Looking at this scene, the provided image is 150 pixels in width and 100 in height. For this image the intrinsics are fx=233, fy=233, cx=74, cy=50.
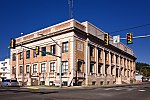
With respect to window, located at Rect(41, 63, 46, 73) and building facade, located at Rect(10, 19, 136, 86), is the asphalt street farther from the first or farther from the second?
window, located at Rect(41, 63, 46, 73)

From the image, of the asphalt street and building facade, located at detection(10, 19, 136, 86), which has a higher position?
building facade, located at detection(10, 19, 136, 86)

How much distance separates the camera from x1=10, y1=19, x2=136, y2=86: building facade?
146ft

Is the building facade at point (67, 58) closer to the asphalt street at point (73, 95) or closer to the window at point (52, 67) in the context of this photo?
the window at point (52, 67)

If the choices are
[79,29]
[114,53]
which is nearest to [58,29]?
[79,29]

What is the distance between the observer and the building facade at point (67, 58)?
44.4 meters

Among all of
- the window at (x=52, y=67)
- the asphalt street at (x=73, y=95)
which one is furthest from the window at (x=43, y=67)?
the asphalt street at (x=73, y=95)

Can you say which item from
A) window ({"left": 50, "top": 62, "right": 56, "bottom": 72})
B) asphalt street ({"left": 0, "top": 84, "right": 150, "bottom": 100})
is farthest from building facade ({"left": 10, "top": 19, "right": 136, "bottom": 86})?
asphalt street ({"left": 0, "top": 84, "right": 150, "bottom": 100})

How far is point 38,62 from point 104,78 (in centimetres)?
1600

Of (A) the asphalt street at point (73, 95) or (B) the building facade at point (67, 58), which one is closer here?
(A) the asphalt street at point (73, 95)

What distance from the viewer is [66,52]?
4525 centimetres

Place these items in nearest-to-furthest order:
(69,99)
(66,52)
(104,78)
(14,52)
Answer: (69,99)
(66,52)
(104,78)
(14,52)

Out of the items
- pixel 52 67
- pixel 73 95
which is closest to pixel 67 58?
pixel 52 67

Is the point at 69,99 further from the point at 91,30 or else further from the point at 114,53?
the point at 114,53

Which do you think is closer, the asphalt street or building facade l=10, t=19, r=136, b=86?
the asphalt street
